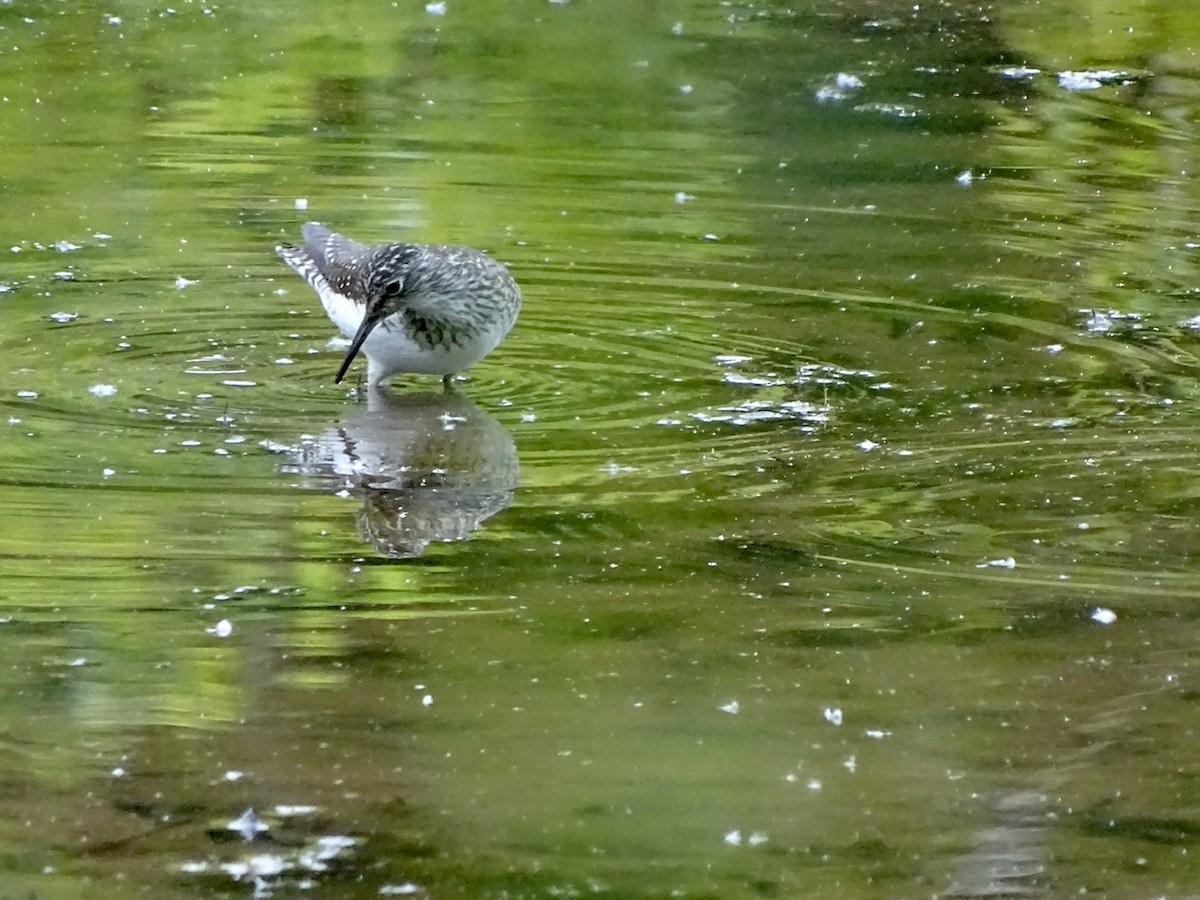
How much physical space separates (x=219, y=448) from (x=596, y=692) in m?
2.12

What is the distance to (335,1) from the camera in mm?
15672

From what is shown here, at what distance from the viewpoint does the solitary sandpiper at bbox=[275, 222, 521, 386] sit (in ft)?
25.6

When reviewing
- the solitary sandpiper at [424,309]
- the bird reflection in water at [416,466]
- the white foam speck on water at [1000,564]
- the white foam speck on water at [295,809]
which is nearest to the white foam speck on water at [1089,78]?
the solitary sandpiper at [424,309]

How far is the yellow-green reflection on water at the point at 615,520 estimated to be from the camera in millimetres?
4699

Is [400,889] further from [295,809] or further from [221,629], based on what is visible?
[221,629]

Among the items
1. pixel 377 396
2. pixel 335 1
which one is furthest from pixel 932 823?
pixel 335 1

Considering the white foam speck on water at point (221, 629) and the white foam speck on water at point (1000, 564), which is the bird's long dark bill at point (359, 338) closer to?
the white foam speck on water at point (221, 629)

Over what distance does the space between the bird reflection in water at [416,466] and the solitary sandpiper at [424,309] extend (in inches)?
6.4

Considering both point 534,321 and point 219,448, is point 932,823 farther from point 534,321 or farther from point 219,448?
point 534,321

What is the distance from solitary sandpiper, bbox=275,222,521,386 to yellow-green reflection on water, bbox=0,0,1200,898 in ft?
0.59

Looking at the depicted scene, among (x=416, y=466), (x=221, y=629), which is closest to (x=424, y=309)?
(x=416, y=466)

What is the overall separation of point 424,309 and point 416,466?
924 millimetres

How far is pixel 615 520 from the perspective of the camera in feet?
21.2

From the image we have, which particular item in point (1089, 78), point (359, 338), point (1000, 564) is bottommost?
point (1089, 78)
